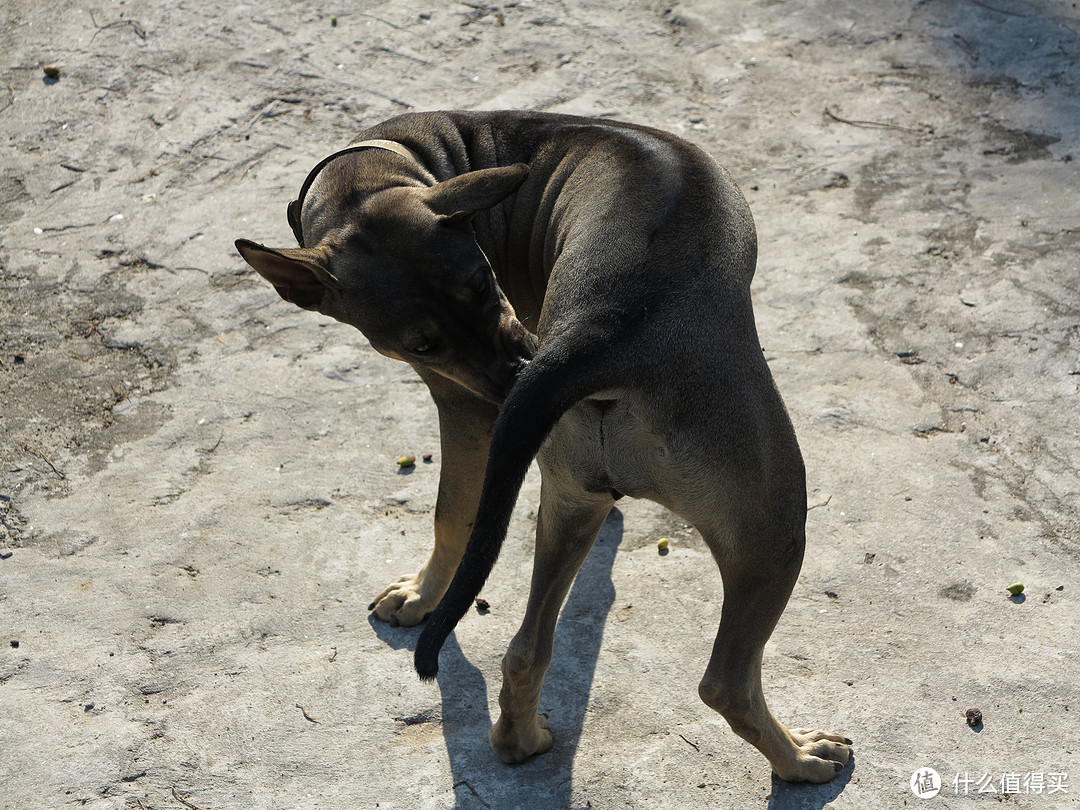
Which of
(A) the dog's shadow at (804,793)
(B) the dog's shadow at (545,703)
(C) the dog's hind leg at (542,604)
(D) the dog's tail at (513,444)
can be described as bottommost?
(B) the dog's shadow at (545,703)

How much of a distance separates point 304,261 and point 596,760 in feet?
7.33

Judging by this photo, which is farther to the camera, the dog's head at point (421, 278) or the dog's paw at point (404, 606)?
the dog's paw at point (404, 606)

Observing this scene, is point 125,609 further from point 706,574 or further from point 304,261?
point 706,574

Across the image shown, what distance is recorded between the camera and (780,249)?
629cm

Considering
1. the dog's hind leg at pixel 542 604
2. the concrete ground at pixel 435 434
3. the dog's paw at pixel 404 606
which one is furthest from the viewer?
the dog's paw at pixel 404 606

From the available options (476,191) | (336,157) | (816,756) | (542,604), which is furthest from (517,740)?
(336,157)

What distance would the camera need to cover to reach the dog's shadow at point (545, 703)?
146 inches

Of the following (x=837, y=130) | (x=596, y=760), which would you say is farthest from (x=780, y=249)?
(x=596, y=760)

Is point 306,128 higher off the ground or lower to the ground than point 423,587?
higher

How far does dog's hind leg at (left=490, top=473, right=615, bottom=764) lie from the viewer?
3.32 metres

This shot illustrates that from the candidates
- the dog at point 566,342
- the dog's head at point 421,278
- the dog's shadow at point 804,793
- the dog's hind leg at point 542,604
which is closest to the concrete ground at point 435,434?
the dog's shadow at point 804,793

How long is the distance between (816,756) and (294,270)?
8.76ft

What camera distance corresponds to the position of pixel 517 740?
376 centimetres

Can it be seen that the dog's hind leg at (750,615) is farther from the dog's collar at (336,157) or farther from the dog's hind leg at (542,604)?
the dog's collar at (336,157)
